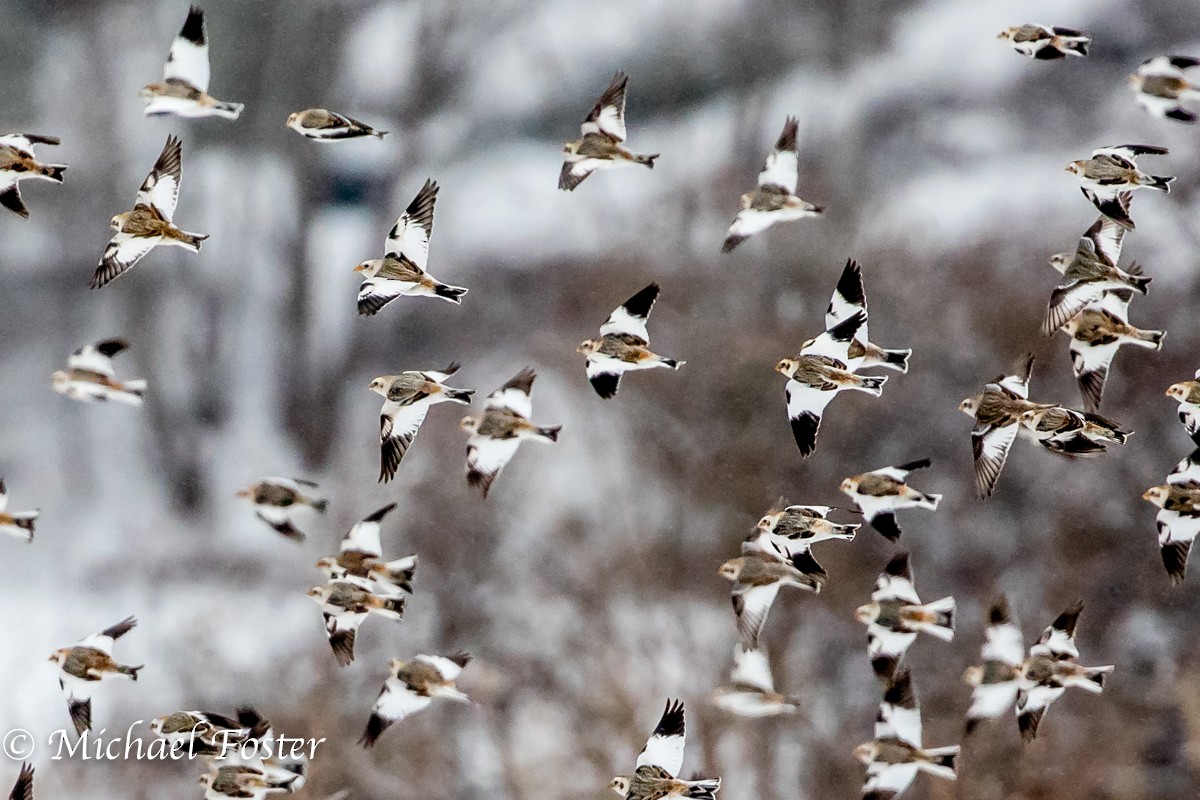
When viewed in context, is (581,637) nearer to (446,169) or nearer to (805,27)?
(446,169)

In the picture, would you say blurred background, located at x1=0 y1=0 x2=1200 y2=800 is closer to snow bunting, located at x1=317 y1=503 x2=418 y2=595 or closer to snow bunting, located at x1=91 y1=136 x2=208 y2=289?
snow bunting, located at x1=317 y1=503 x2=418 y2=595

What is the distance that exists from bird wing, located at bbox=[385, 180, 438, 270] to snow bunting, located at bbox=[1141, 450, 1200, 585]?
1.02 m

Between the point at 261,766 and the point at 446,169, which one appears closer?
the point at 261,766

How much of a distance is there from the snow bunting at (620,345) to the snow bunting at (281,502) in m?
0.46

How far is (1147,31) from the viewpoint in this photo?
182 cm

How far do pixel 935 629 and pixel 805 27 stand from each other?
2.91 feet

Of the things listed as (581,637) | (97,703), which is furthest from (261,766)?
(581,637)

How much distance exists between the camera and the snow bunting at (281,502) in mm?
1796

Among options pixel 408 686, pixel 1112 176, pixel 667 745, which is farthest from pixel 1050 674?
pixel 408 686

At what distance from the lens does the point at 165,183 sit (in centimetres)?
165

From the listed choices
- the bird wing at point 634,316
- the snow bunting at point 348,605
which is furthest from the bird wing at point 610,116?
the snow bunting at point 348,605

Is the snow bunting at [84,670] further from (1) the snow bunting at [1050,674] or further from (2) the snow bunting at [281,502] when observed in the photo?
(1) the snow bunting at [1050,674]

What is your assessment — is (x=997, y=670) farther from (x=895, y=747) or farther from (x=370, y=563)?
(x=370, y=563)

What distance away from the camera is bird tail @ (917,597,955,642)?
1674 millimetres
